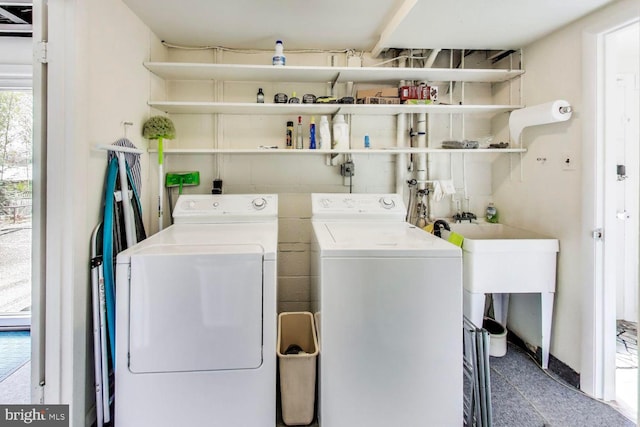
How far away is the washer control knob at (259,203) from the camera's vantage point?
233 centimetres

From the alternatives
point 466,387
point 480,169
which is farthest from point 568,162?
point 466,387

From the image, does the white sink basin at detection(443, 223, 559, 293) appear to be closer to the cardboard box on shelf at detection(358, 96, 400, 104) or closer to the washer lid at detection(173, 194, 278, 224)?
the cardboard box on shelf at detection(358, 96, 400, 104)

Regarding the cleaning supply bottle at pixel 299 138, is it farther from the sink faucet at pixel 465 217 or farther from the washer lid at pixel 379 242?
the sink faucet at pixel 465 217

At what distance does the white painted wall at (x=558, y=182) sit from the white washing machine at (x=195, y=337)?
1899mm

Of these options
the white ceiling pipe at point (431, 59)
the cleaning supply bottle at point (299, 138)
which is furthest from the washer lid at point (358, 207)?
the white ceiling pipe at point (431, 59)

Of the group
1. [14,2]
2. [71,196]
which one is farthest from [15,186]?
[71,196]

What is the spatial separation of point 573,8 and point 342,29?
1383 millimetres

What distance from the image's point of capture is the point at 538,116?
2.17 meters

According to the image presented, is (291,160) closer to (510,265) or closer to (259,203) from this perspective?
(259,203)

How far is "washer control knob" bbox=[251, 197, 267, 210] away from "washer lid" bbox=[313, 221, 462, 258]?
1.46 feet

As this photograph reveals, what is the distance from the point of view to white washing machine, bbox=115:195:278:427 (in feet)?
4.82

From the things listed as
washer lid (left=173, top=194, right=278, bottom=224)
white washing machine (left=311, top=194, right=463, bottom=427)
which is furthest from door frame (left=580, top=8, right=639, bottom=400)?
washer lid (left=173, top=194, right=278, bottom=224)

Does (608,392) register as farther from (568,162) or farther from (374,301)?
(374,301)

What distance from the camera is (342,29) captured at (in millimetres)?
A: 2338
